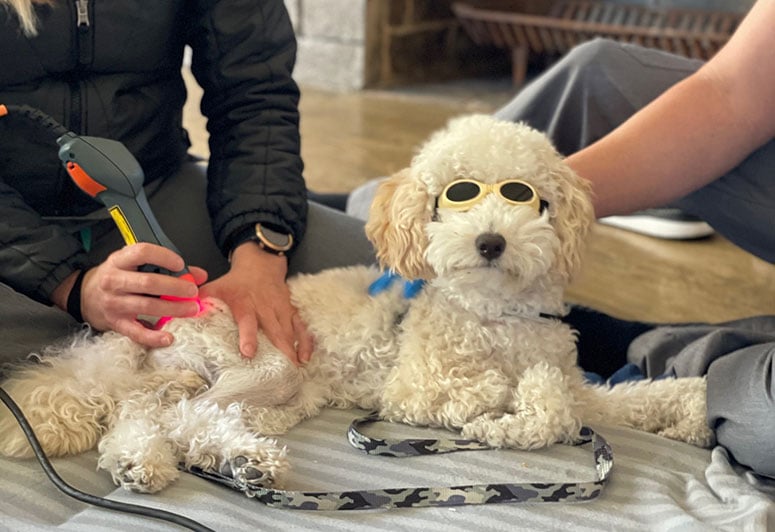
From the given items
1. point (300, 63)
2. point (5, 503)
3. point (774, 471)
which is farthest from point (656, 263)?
point (300, 63)

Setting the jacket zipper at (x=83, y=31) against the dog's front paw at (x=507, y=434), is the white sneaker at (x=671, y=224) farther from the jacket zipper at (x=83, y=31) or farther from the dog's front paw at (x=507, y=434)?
the jacket zipper at (x=83, y=31)

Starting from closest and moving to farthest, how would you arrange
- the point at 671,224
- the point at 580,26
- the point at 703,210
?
the point at 703,210 < the point at 671,224 < the point at 580,26

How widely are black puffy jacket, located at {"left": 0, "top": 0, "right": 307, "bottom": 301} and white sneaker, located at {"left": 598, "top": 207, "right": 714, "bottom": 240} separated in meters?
1.26

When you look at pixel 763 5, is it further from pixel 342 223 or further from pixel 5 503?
pixel 5 503

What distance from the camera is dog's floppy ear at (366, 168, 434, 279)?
1054mm

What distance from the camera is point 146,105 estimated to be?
50.3 inches

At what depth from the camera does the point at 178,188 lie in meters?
1.40

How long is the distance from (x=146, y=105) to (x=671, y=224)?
1547mm

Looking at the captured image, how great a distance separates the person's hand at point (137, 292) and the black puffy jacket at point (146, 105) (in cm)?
9

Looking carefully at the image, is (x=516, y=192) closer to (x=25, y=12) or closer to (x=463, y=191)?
(x=463, y=191)

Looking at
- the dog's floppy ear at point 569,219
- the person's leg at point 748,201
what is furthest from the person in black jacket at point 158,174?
the person's leg at point 748,201

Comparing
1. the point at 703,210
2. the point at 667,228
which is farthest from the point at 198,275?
the point at 667,228

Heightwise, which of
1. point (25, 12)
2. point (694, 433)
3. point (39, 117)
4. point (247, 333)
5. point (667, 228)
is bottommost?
point (667, 228)

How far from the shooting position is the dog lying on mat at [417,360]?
99 cm
